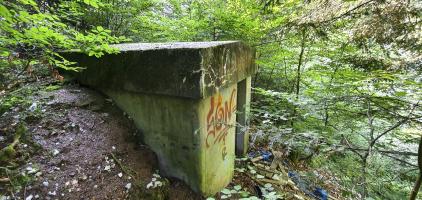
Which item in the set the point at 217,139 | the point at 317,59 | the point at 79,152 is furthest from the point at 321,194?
the point at 79,152

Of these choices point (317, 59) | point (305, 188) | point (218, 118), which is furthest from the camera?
point (317, 59)

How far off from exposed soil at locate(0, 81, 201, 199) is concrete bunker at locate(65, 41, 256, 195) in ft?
0.52

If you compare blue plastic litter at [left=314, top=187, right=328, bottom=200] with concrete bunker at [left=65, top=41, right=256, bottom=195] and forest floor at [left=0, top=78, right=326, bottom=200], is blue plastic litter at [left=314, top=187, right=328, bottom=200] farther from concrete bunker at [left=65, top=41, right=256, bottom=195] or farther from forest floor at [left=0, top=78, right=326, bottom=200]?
concrete bunker at [left=65, top=41, right=256, bottom=195]

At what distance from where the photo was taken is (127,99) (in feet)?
10.3

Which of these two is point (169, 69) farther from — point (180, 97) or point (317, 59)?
point (317, 59)

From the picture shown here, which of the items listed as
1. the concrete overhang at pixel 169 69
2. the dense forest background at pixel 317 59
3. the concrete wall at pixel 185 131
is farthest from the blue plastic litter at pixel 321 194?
the concrete overhang at pixel 169 69

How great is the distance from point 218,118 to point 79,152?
5.19ft

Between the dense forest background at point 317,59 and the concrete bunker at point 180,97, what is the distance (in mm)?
349

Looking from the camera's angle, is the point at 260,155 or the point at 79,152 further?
the point at 260,155

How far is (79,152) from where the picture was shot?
2.70 meters

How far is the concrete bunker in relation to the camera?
2553 mm

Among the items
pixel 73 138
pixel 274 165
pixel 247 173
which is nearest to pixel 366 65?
pixel 274 165

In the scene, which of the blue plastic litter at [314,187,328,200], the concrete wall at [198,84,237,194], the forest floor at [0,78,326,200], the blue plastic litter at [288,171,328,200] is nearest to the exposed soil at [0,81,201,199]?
the forest floor at [0,78,326,200]

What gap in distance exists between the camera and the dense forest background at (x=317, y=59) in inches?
86.0
